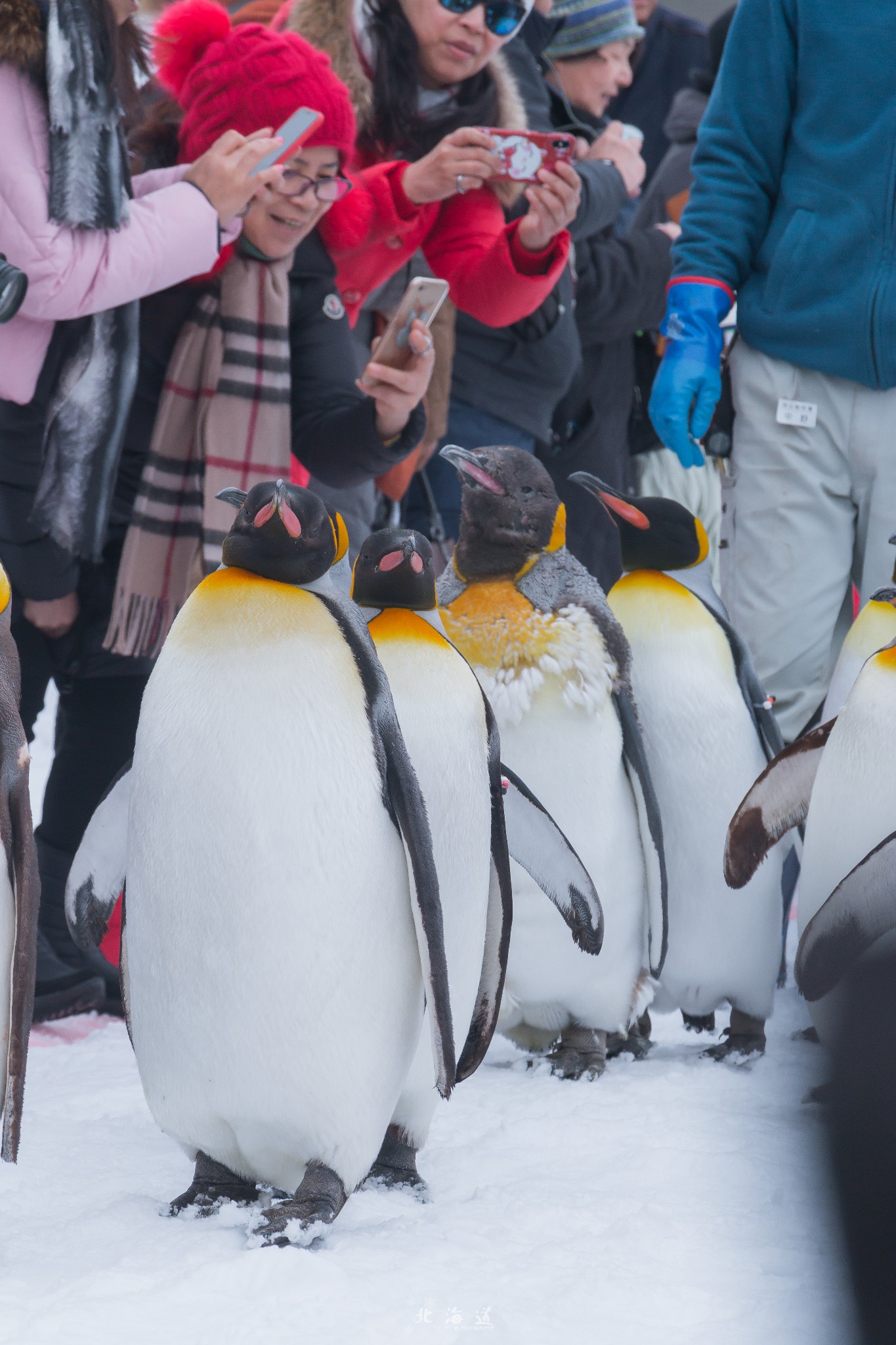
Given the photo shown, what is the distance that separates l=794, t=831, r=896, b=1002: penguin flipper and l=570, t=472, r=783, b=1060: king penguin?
0.66 metres

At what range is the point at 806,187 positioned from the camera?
102 inches

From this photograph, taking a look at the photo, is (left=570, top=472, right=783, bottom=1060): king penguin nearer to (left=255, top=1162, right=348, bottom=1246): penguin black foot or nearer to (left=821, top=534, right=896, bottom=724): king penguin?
(left=821, top=534, right=896, bottom=724): king penguin

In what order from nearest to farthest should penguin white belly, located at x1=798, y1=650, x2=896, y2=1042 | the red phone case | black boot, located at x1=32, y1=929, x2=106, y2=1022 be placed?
penguin white belly, located at x1=798, y1=650, x2=896, y2=1042, black boot, located at x1=32, y1=929, x2=106, y2=1022, the red phone case

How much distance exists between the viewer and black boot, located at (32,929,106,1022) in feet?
8.19

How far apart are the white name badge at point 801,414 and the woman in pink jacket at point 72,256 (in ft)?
3.07

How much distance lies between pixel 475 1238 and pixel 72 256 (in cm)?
151

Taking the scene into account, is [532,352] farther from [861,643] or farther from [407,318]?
[861,643]

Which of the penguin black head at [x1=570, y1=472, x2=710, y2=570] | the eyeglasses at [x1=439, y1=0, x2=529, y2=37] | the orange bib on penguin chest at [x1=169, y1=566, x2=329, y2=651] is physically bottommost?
the penguin black head at [x1=570, y1=472, x2=710, y2=570]

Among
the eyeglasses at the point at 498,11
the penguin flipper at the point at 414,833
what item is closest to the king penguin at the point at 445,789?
the penguin flipper at the point at 414,833

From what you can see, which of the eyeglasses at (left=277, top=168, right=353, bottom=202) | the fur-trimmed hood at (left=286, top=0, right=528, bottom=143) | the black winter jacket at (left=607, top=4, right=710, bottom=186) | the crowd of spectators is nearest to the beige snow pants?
the crowd of spectators

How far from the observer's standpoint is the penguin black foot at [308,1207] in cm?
147

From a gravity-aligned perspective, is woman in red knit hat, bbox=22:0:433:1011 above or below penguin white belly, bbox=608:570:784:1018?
above

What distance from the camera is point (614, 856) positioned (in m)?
2.32

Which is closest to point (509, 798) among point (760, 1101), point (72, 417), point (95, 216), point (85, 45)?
point (760, 1101)
